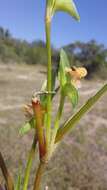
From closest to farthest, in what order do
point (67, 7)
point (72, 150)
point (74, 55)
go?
point (67, 7) → point (72, 150) → point (74, 55)

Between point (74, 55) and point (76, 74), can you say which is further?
point (74, 55)

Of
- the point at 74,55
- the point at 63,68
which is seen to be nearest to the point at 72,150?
the point at 63,68

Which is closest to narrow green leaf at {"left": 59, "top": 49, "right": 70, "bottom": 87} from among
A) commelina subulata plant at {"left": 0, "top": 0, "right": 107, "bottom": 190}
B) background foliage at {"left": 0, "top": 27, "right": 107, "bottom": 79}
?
commelina subulata plant at {"left": 0, "top": 0, "right": 107, "bottom": 190}

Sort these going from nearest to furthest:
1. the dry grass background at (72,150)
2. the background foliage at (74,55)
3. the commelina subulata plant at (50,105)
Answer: the commelina subulata plant at (50,105), the dry grass background at (72,150), the background foliage at (74,55)

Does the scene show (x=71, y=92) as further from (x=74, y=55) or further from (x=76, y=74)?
(x=74, y=55)

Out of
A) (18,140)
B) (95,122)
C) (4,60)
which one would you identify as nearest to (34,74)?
(4,60)

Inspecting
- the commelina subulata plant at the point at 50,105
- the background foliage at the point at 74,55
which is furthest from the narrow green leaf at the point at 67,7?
the background foliage at the point at 74,55

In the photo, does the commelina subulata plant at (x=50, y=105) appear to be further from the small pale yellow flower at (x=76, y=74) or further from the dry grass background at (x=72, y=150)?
the dry grass background at (x=72, y=150)

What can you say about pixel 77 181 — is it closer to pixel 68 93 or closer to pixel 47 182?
pixel 47 182
